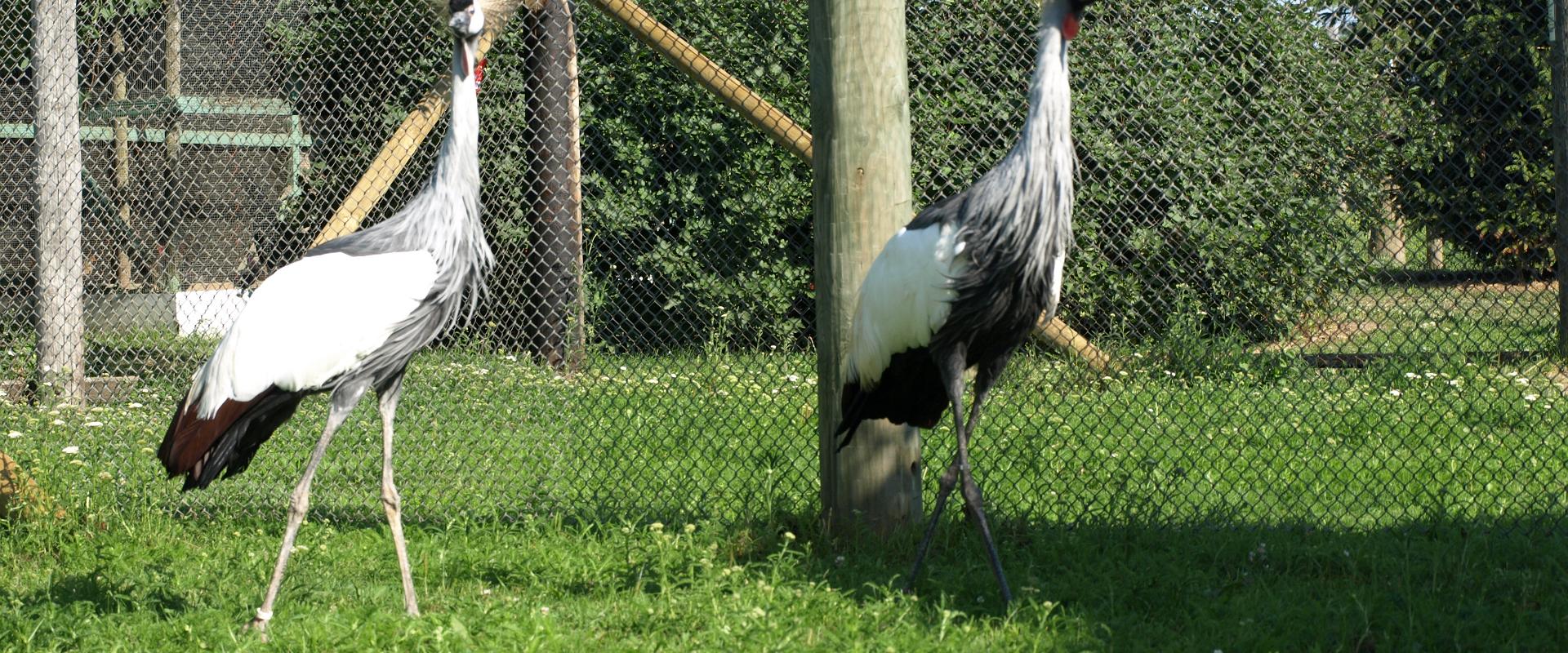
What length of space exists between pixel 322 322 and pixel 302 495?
665 mm

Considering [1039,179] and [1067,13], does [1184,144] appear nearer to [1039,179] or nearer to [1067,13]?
[1067,13]

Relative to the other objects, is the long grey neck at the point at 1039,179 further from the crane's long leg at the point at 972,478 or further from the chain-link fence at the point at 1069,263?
the chain-link fence at the point at 1069,263

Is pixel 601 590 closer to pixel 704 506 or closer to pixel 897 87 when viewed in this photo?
pixel 704 506

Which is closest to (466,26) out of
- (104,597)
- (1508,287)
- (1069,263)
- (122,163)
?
(104,597)

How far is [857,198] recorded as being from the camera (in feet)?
15.5

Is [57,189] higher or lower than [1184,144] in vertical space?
lower

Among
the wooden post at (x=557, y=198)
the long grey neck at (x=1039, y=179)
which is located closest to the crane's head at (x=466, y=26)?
the wooden post at (x=557, y=198)

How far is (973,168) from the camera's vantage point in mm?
5750

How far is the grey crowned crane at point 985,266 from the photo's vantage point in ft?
12.8

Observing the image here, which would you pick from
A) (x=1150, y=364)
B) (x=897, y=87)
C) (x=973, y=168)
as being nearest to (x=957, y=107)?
(x=973, y=168)

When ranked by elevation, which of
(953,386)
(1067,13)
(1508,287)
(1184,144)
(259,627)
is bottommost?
(259,627)

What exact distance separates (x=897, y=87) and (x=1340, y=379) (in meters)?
3.14

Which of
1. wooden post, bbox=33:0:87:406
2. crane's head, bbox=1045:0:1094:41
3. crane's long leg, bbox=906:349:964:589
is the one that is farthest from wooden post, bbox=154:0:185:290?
crane's head, bbox=1045:0:1094:41

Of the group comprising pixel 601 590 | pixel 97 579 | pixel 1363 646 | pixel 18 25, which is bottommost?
pixel 97 579
